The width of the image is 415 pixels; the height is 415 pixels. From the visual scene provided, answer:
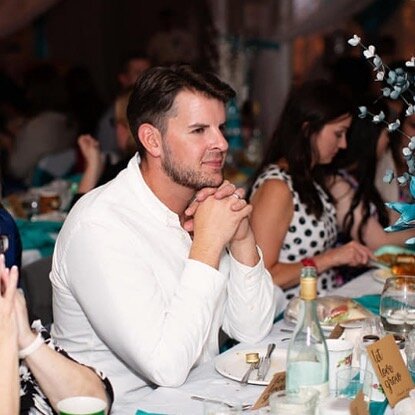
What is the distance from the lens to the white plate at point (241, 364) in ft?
8.05

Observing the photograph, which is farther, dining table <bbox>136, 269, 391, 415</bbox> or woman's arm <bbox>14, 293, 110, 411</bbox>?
dining table <bbox>136, 269, 391, 415</bbox>

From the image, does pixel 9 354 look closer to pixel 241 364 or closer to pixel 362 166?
pixel 241 364

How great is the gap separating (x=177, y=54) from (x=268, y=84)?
1871 mm

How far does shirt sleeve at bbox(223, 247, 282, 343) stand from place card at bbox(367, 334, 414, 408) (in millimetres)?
655

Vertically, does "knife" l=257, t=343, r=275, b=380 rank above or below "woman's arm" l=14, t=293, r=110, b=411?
below

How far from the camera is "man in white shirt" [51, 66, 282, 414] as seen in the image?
245cm

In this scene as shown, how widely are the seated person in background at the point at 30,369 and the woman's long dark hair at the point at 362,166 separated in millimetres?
2037

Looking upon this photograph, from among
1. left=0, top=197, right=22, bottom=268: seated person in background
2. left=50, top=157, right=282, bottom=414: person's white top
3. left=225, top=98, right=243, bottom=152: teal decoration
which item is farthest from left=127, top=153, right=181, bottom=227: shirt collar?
left=225, top=98, right=243, bottom=152: teal decoration

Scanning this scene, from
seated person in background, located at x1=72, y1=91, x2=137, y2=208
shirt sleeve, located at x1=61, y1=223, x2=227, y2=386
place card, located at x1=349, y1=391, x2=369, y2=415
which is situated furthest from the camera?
seated person in background, located at x1=72, y1=91, x2=137, y2=208

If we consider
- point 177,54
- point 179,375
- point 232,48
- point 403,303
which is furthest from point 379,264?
point 177,54

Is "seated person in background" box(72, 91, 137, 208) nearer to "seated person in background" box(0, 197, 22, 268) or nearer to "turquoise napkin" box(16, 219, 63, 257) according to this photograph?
"turquoise napkin" box(16, 219, 63, 257)


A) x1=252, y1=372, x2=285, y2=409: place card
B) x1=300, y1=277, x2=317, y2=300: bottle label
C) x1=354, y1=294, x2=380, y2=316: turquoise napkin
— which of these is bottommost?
x1=354, y1=294, x2=380, y2=316: turquoise napkin

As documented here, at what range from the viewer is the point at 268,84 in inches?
322

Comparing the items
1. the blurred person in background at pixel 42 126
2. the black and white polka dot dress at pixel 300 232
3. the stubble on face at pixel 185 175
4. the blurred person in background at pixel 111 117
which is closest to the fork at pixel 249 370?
the stubble on face at pixel 185 175
